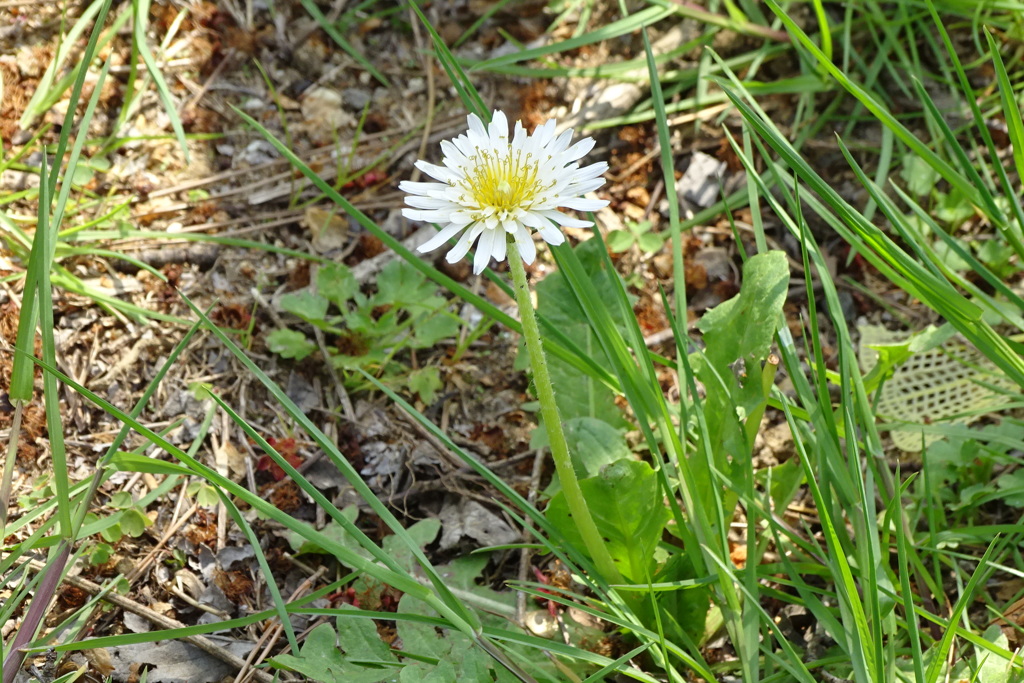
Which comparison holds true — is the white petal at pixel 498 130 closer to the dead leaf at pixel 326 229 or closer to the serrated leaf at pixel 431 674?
the serrated leaf at pixel 431 674

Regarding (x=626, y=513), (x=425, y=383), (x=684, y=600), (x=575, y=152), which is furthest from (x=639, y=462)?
(x=425, y=383)

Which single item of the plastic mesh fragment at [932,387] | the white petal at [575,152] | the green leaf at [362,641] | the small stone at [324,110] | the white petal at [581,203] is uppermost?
the small stone at [324,110]

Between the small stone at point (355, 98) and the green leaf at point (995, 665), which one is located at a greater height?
the small stone at point (355, 98)

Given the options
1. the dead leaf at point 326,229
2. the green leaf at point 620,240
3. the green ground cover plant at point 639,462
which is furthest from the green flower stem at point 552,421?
the dead leaf at point 326,229

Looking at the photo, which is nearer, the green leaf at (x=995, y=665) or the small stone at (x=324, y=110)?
the green leaf at (x=995, y=665)

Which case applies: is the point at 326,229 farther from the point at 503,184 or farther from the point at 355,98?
the point at 503,184

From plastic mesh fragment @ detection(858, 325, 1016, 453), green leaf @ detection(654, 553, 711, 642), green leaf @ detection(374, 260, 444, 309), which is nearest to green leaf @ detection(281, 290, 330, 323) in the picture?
green leaf @ detection(374, 260, 444, 309)

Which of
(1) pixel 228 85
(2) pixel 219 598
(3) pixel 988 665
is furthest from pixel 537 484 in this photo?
(1) pixel 228 85
